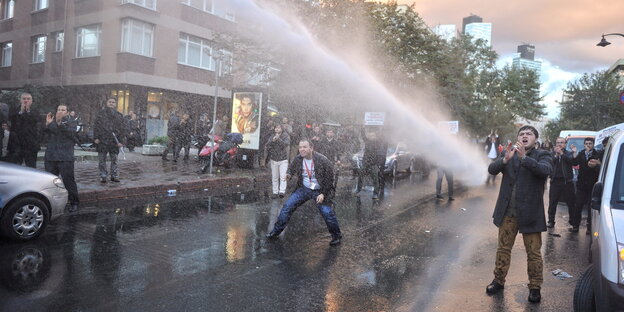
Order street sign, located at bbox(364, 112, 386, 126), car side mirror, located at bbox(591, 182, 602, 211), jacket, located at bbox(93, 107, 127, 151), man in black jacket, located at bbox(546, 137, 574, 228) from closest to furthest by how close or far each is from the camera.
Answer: car side mirror, located at bbox(591, 182, 602, 211) → man in black jacket, located at bbox(546, 137, 574, 228) → jacket, located at bbox(93, 107, 127, 151) → street sign, located at bbox(364, 112, 386, 126)

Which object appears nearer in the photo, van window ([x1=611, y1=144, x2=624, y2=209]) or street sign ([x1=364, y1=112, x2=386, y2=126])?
van window ([x1=611, y1=144, x2=624, y2=209])

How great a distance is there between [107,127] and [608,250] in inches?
368

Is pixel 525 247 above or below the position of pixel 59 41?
below

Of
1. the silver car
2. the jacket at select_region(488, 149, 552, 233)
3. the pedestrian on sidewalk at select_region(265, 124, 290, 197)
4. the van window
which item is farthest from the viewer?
the pedestrian on sidewalk at select_region(265, 124, 290, 197)

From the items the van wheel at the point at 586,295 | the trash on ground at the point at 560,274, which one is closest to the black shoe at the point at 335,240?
the trash on ground at the point at 560,274

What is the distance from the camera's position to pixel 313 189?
6.65 meters

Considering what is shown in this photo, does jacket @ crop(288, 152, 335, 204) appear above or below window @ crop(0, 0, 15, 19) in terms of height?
below

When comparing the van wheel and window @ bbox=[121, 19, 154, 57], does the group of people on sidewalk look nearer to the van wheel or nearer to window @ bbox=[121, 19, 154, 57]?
the van wheel

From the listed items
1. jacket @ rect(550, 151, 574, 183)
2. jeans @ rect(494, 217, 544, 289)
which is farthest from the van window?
jacket @ rect(550, 151, 574, 183)

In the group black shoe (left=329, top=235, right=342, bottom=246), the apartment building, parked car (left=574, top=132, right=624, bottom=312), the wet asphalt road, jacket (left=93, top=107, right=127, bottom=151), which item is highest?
the apartment building

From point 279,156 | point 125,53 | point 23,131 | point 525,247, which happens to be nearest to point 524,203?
point 525,247

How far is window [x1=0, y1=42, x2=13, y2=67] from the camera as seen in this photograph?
2832 cm

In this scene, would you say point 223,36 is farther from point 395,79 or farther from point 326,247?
point 326,247

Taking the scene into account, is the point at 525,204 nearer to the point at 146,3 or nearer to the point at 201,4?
the point at 146,3
